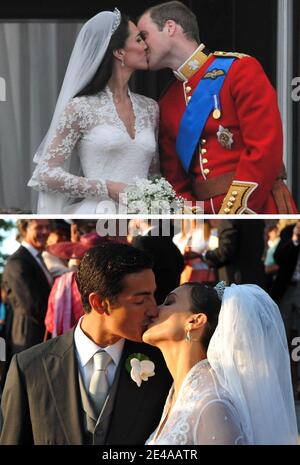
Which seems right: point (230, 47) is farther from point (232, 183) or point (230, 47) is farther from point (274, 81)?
point (232, 183)

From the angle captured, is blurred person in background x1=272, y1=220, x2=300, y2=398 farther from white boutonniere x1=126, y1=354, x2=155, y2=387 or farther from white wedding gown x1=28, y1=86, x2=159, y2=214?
white wedding gown x1=28, y1=86, x2=159, y2=214

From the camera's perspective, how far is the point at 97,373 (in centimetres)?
351

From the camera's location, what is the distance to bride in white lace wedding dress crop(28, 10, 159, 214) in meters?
3.73

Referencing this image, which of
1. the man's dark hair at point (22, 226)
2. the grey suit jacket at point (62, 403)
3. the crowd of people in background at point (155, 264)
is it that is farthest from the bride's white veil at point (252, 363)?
the man's dark hair at point (22, 226)

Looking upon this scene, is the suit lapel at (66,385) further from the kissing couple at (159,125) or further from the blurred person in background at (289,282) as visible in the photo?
the blurred person in background at (289,282)

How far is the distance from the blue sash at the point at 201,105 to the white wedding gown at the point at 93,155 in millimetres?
129

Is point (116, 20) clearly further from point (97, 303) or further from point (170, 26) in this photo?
point (97, 303)

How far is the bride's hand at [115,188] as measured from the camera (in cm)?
374

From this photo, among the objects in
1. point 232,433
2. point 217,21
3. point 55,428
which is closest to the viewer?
point 232,433

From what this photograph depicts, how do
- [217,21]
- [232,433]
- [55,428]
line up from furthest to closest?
[217,21], [55,428], [232,433]

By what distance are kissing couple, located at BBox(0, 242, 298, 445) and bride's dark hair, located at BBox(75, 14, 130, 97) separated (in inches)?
25.2

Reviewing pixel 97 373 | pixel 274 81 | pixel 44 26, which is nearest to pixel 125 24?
pixel 44 26

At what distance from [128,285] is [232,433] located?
67cm

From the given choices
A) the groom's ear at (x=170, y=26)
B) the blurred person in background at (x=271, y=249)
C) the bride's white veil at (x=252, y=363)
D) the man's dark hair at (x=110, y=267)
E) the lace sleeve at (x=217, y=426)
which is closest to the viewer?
the lace sleeve at (x=217, y=426)
